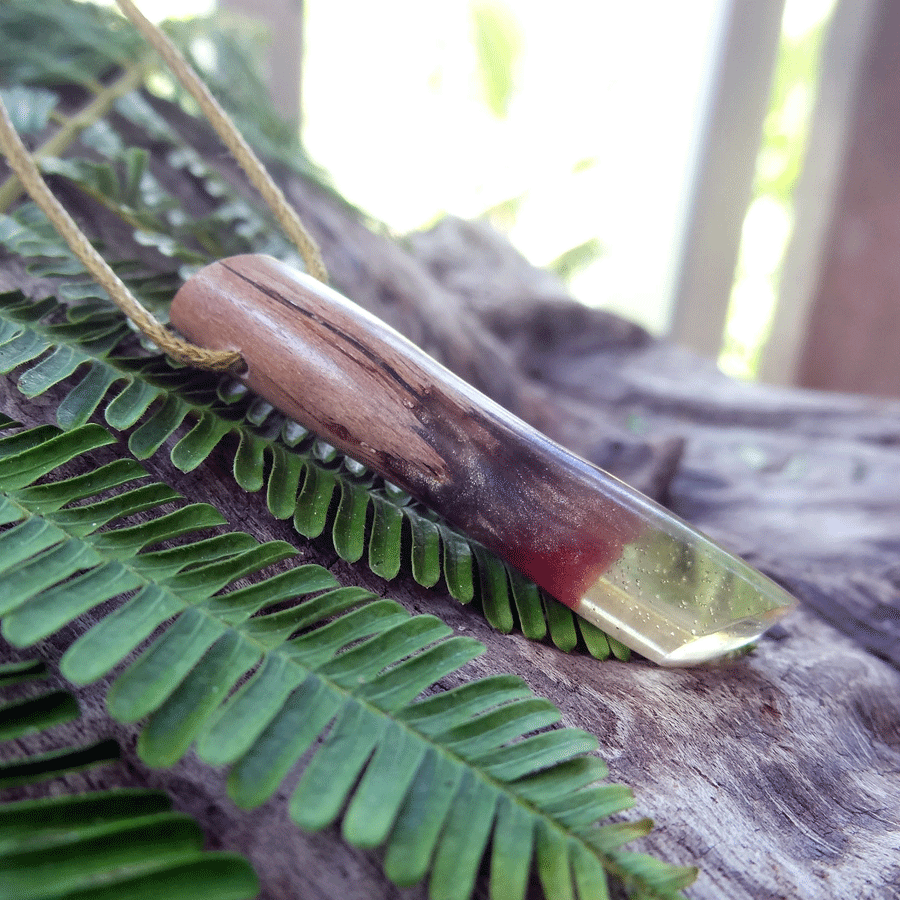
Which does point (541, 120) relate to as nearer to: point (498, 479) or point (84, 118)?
point (84, 118)

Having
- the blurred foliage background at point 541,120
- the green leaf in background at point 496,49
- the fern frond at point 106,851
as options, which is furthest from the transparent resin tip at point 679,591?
the green leaf in background at point 496,49

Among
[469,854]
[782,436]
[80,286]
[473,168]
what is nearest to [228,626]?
[469,854]

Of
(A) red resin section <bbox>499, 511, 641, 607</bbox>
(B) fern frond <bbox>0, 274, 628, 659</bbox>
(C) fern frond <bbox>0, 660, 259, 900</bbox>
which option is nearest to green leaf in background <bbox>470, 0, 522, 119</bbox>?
(B) fern frond <bbox>0, 274, 628, 659</bbox>

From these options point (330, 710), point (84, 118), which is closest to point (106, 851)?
point (330, 710)

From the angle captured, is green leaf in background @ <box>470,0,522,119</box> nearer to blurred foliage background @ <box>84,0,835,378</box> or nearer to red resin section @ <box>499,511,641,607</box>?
blurred foliage background @ <box>84,0,835,378</box>

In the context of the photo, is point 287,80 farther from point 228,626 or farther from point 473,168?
point 228,626

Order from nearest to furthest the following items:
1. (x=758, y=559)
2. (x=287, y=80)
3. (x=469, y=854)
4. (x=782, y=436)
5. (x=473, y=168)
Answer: (x=469, y=854) → (x=758, y=559) → (x=782, y=436) → (x=287, y=80) → (x=473, y=168)
